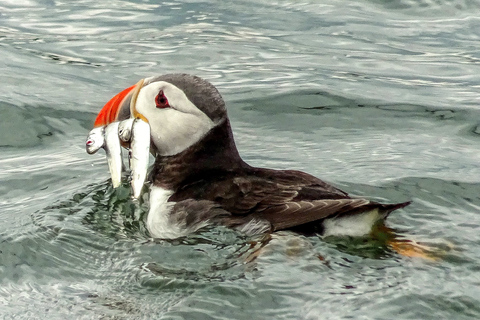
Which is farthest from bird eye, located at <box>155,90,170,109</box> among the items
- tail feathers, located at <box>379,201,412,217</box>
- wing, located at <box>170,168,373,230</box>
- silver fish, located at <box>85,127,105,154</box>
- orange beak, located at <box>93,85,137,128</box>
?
tail feathers, located at <box>379,201,412,217</box>

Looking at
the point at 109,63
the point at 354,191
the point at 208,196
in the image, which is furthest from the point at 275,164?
the point at 109,63

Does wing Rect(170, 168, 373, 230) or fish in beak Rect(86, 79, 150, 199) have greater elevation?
fish in beak Rect(86, 79, 150, 199)

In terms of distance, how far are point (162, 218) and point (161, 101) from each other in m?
0.78

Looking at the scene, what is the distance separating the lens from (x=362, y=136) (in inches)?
317

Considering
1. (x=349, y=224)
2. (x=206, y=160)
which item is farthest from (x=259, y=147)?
(x=349, y=224)

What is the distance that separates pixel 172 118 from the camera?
19.1ft

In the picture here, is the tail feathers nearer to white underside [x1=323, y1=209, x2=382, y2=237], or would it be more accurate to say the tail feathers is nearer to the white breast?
white underside [x1=323, y1=209, x2=382, y2=237]

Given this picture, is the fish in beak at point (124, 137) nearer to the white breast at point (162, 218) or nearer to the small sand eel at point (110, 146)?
the small sand eel at point (110, 146)

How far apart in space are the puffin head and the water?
0.64 metres

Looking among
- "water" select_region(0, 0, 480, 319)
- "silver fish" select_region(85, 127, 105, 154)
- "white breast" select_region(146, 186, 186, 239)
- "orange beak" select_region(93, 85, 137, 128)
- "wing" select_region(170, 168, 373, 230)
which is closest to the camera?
"water" select_region(0, 0, 480, 319)

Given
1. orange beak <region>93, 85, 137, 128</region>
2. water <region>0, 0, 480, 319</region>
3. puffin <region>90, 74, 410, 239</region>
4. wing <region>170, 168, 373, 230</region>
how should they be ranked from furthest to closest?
orange beak <region>93, 85, 137, 128</region> < puffin <region>90, 74, 410, 239</region> < wing <region>170, 168, 373, 230</region> < water <region>0, 0, 480, 319</region>

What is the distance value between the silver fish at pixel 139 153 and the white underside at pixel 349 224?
1172 mm

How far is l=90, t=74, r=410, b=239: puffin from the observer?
520 cm

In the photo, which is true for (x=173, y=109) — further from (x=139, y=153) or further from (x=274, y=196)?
(x=274, y=196)
